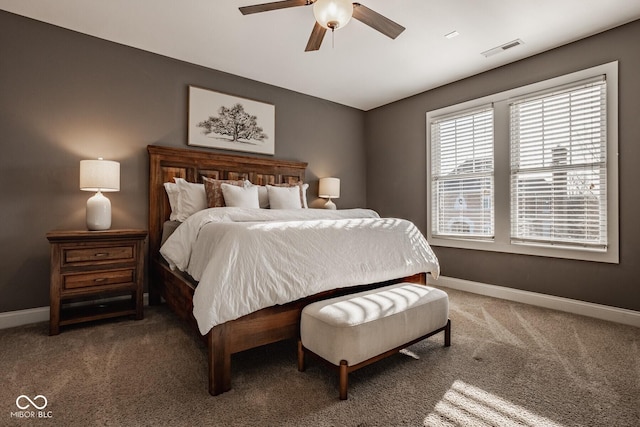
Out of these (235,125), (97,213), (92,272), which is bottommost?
(92,272)

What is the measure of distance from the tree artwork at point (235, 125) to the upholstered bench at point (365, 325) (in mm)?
2675

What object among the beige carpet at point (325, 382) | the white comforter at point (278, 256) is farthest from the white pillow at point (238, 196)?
the beige carpet at point (325, 382)

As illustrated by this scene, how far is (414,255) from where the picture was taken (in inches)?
105

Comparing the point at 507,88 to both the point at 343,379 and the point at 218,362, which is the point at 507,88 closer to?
the point at 343,379

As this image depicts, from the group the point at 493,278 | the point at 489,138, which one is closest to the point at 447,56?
the point at 489,138

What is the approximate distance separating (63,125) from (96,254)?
4.19 ft

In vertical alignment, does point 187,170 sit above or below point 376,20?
below

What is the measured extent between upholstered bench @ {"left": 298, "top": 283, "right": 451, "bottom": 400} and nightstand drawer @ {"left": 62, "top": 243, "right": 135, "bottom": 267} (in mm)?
1800

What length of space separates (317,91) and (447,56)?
176 centimetres

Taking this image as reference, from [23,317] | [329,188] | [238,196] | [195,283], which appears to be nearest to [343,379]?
[195,283]

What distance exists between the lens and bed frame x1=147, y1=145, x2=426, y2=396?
5.59 ft

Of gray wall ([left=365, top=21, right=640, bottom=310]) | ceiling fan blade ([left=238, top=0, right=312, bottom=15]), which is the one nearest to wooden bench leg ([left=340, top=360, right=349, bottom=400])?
ceiling fan blade ([left=238, top=0, right=312, bottom=15])

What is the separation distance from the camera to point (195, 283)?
2158 millimetres

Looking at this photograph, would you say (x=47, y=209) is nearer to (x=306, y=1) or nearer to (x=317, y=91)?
(x=306, y=1)
